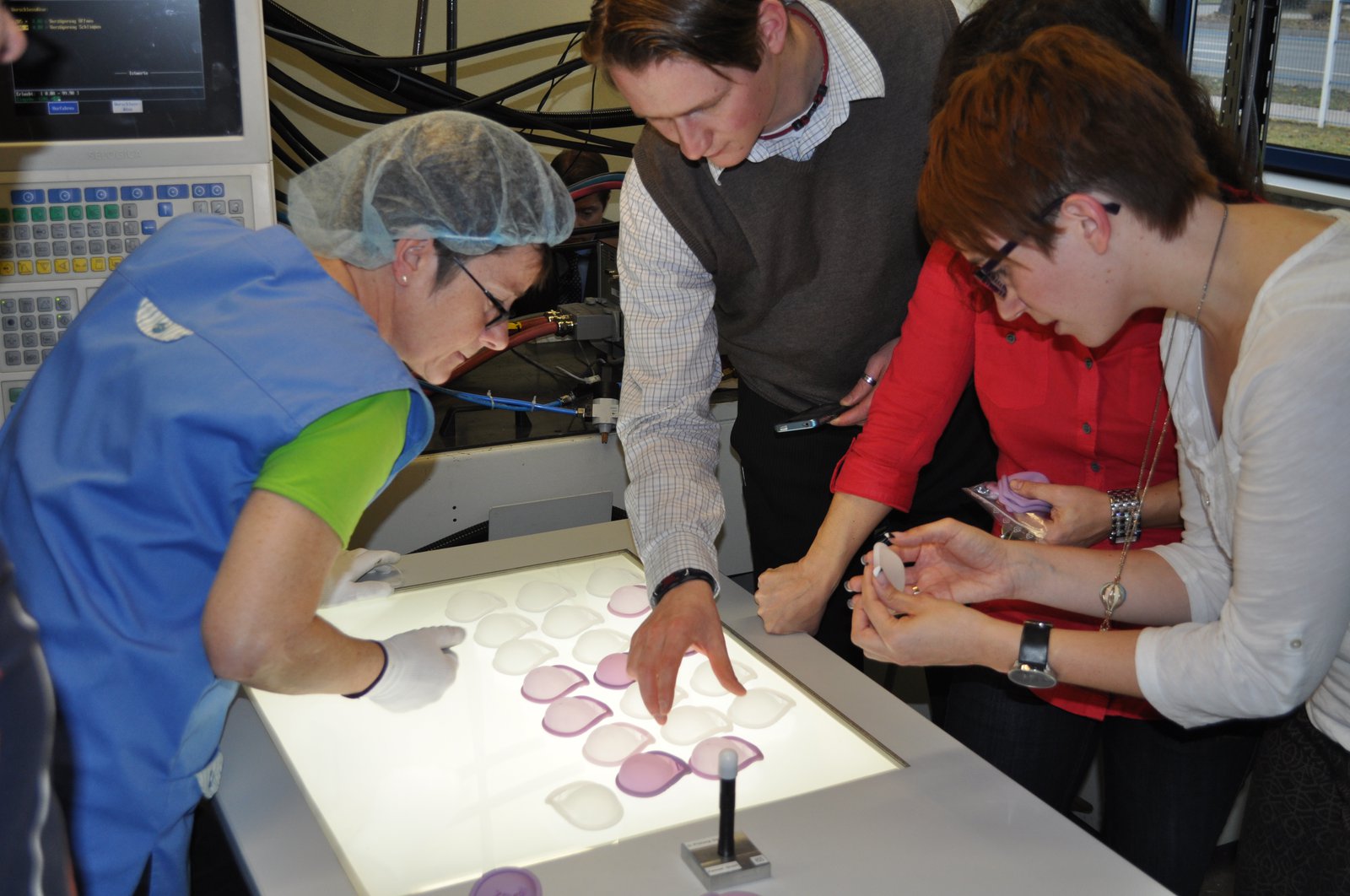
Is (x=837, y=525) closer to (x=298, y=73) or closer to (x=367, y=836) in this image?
(x=367, y=836)

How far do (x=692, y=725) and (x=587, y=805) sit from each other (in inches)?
7.1

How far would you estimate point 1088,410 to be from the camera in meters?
1.40

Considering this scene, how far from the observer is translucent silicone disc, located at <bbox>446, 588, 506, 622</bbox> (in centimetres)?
148

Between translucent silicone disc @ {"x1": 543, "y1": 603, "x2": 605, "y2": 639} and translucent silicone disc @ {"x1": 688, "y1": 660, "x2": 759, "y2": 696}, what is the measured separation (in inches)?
7.0

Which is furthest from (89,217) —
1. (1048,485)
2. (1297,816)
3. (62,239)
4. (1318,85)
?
(1318,85)

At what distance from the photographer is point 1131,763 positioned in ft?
4.74

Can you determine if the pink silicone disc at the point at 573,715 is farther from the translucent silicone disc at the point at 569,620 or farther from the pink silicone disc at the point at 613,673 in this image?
the translucent silicone disc at the point at 569,620

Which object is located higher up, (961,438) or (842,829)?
(961,438)

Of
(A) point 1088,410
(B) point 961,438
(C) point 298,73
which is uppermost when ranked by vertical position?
(C) point 298,73

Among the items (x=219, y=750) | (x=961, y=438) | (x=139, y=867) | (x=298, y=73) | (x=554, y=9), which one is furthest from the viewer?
(x=554, y=9)

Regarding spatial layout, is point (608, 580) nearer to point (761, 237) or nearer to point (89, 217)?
point (761, 237)

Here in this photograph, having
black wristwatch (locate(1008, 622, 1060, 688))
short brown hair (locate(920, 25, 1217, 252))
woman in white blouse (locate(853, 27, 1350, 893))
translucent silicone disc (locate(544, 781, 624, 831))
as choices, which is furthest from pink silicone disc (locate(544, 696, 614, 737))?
short brown hair (locate(920, 25, 1217, 252))

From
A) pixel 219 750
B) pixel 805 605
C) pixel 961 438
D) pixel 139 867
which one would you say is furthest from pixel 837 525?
pixel 139 867

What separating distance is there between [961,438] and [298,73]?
228 centimetres
